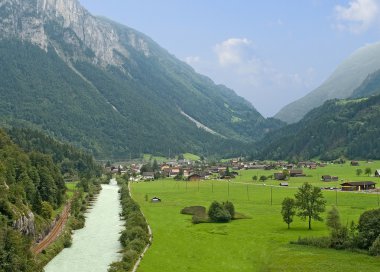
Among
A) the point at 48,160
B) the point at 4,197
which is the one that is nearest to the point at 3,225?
the point at 4,197

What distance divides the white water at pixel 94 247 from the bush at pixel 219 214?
18.4 metres

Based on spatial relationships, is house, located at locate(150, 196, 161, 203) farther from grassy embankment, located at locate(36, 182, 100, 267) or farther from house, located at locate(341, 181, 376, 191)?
house, located at locate(341, 181, 376, 191)

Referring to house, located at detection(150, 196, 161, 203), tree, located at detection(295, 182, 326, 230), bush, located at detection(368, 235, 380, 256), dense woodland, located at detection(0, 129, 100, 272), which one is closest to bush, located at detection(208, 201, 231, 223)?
tree, located at detection(295, 182, 326, 230)

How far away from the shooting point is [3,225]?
2884 inches

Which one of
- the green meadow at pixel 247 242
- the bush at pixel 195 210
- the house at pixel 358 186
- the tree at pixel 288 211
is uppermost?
the house at pixel 358 186

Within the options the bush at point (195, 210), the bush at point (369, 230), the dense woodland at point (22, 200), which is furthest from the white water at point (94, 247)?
the bush at point (369, 230)

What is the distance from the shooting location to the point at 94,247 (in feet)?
292

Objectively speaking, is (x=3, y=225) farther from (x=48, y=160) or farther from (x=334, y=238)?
(x=48, y=160)

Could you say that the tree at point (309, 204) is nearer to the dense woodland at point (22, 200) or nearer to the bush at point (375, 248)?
the bush at point (375, 248)

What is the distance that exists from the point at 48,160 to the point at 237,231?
2891 inches

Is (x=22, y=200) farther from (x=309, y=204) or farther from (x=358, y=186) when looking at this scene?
(x=358, y=186)

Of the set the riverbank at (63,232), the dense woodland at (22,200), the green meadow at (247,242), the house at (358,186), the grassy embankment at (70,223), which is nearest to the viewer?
the dense woodland at (22,200)

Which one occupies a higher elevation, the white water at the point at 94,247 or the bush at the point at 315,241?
the bush at the point at 315,241

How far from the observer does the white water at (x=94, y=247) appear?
75250 millimetres
